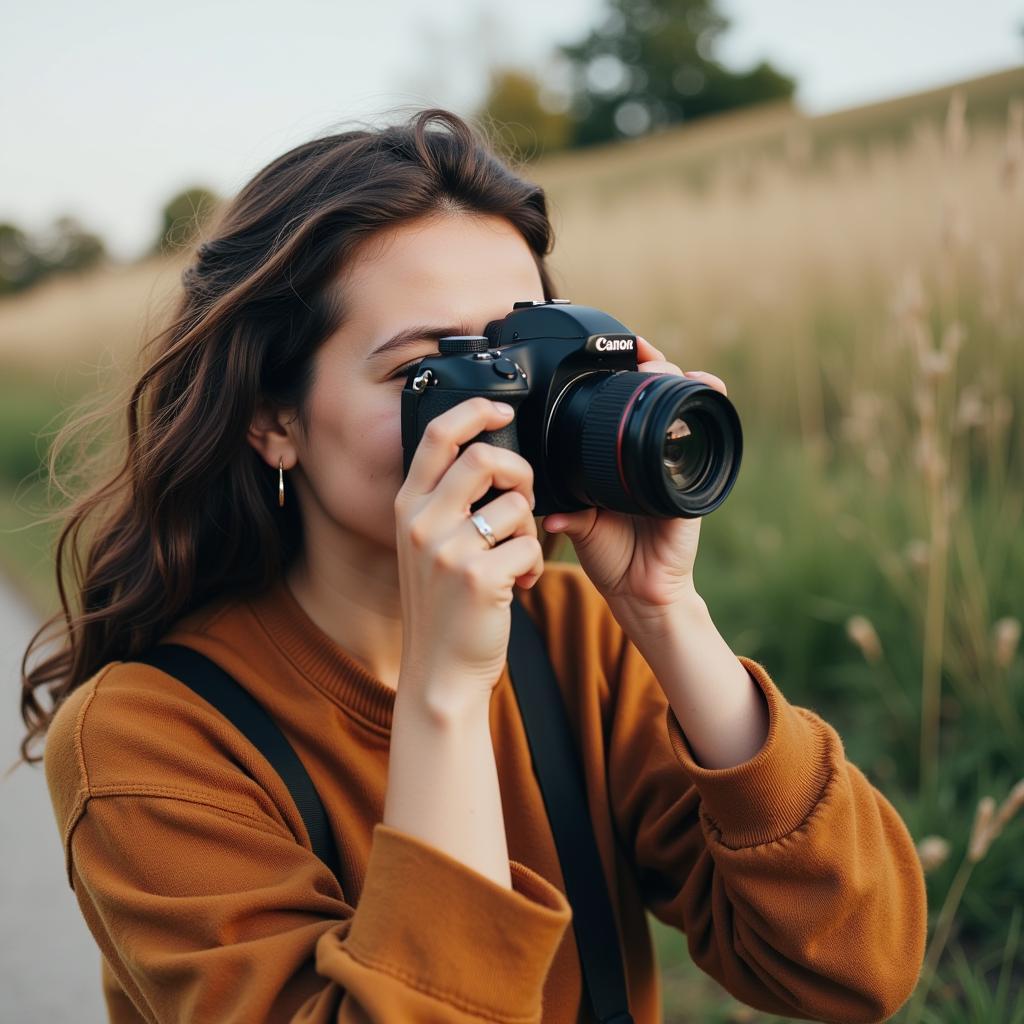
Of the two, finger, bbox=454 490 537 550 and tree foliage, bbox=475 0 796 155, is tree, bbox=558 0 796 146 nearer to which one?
tree foliage, bbox=475 0 796 155

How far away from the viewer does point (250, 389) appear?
1553 millimetres

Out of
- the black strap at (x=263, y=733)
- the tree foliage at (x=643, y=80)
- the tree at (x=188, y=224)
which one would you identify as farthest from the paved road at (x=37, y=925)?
the tree foliage at (x=643, y=80)

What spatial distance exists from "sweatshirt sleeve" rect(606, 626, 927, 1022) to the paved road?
1.20m

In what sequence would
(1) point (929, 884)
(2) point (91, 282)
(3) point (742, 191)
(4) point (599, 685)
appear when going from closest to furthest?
(4) point (599, 685), (1) point (929, 884), (3) point (742, 191), (2) point (91, 282)

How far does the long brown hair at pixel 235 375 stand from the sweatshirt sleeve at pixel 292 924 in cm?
44

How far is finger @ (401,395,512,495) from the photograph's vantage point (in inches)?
46.1

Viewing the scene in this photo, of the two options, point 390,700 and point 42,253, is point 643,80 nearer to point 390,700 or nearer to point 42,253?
point 42,253

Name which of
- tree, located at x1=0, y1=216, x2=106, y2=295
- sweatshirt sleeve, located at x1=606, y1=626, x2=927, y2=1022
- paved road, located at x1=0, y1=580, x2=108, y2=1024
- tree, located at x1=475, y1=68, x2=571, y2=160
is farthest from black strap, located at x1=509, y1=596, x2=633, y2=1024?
tree, located at x1=475, y1=68, x2=571, y2=160

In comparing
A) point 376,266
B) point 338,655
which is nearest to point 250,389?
point 376,266

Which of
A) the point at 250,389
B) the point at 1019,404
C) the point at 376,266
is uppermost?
the point at 376,266

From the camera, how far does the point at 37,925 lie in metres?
2.51

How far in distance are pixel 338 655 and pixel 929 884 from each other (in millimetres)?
1412

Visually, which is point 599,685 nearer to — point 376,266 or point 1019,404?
point 376,266

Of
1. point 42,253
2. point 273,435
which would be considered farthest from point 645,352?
point 42,253
